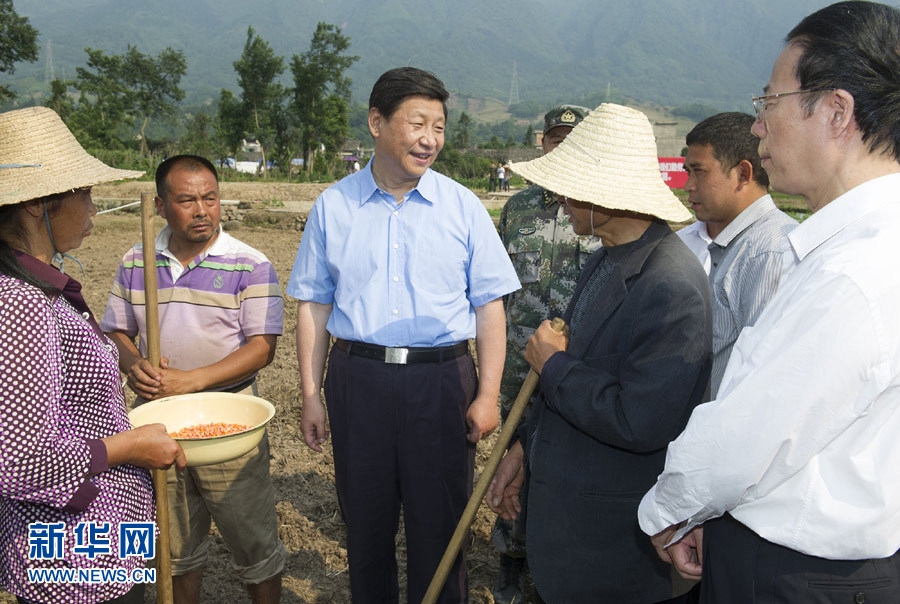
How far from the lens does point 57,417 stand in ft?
5.78

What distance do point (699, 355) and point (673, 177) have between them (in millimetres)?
24399

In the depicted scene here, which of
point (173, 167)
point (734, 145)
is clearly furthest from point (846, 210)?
point (173, 167)

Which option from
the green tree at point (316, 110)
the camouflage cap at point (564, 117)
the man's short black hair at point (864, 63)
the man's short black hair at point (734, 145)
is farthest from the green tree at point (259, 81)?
the man's short black hair at point (864, 63)

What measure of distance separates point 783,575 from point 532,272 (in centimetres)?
212

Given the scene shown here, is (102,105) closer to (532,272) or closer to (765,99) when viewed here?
(532,272)

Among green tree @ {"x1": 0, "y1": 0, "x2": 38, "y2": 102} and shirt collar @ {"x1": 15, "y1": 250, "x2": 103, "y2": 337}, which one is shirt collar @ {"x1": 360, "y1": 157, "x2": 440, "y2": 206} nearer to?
shirt collar @ {"x1": 15, "y1": 250, "x2": 103, "y2": 337}

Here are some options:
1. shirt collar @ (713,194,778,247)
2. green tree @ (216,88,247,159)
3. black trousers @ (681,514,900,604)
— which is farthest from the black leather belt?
green tree @ (216,88,247,159)

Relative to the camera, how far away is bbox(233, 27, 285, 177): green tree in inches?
1507

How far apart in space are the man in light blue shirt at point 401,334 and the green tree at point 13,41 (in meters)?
33.0

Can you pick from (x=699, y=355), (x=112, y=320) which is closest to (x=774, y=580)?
(x=699, y=355)

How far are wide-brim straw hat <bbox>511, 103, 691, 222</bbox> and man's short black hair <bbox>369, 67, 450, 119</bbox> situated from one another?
80 centimetres

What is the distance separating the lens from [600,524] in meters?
1.94

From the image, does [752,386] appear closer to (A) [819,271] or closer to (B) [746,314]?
(A) [819,271]

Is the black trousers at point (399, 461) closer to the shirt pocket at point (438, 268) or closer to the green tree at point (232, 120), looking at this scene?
the shirt pocket at point (438, 268)
